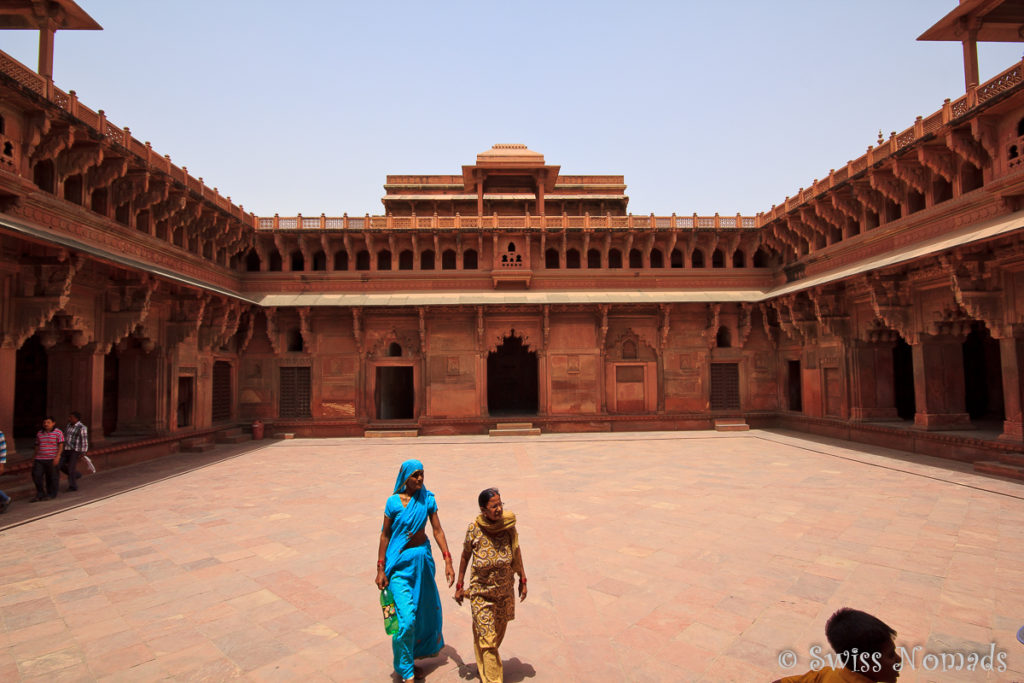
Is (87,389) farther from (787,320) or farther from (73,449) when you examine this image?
(787,320)

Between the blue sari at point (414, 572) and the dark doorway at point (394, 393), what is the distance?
14765 millimetres

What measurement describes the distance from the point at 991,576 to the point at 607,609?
382 cm

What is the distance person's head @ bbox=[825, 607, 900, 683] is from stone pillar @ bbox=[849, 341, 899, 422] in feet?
49.1

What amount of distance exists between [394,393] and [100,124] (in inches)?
483

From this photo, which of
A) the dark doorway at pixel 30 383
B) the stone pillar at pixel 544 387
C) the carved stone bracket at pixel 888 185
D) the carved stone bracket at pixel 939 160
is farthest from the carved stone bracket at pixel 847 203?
the dark doorway at pixel 30 383

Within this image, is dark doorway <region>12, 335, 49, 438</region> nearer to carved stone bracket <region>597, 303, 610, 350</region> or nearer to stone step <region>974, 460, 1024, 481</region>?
carved stone bracket <region>597, 303, 610, 350</region>

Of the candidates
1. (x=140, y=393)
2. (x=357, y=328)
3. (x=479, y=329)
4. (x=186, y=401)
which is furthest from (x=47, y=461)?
(x=479, y=329)

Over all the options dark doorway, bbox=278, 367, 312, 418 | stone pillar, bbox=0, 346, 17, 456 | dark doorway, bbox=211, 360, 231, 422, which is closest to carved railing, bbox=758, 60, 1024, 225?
dark doorway, bbox=278, 367, 312, 418

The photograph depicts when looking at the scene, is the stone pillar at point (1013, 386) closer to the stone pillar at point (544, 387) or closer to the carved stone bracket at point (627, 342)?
the carved stone bracket at point (627, 342)

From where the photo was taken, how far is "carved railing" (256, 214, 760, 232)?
18.2m

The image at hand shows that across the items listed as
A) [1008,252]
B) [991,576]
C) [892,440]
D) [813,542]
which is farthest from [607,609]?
[892,440]

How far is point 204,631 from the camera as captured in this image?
160 inches

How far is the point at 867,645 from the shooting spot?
1.89m

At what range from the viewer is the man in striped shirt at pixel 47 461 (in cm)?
843
